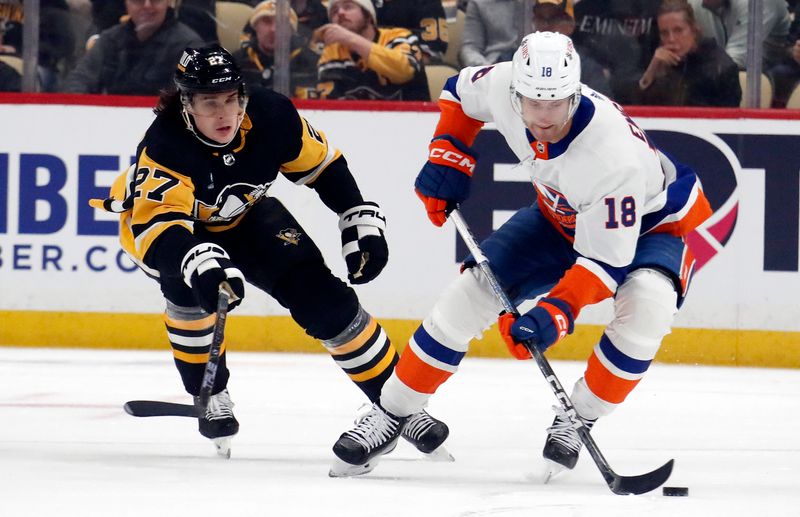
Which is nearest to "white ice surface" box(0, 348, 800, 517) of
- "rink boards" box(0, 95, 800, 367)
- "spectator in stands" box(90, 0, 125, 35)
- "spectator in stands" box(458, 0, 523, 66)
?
"rink boards" box(0, 95, 800, 367)

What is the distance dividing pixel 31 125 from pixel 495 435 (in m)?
2.69

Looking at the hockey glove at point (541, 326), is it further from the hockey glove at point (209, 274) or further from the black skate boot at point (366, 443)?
the hockey glove at point (209, 274)

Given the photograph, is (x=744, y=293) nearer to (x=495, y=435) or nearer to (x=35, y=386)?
(x=495, y=435)

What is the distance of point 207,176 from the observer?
328cm

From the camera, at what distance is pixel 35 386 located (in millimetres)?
4500

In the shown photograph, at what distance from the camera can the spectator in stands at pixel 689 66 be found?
537cm

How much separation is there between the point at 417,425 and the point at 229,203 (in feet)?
2.44

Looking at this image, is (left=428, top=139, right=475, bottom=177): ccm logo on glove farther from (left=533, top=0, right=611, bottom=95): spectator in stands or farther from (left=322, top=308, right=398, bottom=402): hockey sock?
(left=533, top=0, right=611, bottom=95): spectator in stands

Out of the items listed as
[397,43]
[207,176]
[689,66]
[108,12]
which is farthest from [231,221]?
[689,66]

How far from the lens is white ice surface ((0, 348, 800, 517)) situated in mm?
2740

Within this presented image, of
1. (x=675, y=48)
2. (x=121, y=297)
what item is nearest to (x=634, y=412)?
(x=675, y=48)

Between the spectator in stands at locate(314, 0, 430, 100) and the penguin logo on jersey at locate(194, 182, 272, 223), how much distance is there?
2.15m

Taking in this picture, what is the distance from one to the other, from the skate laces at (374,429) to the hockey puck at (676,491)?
0.67 metres

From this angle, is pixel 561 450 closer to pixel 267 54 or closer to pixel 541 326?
pixel 541 326
